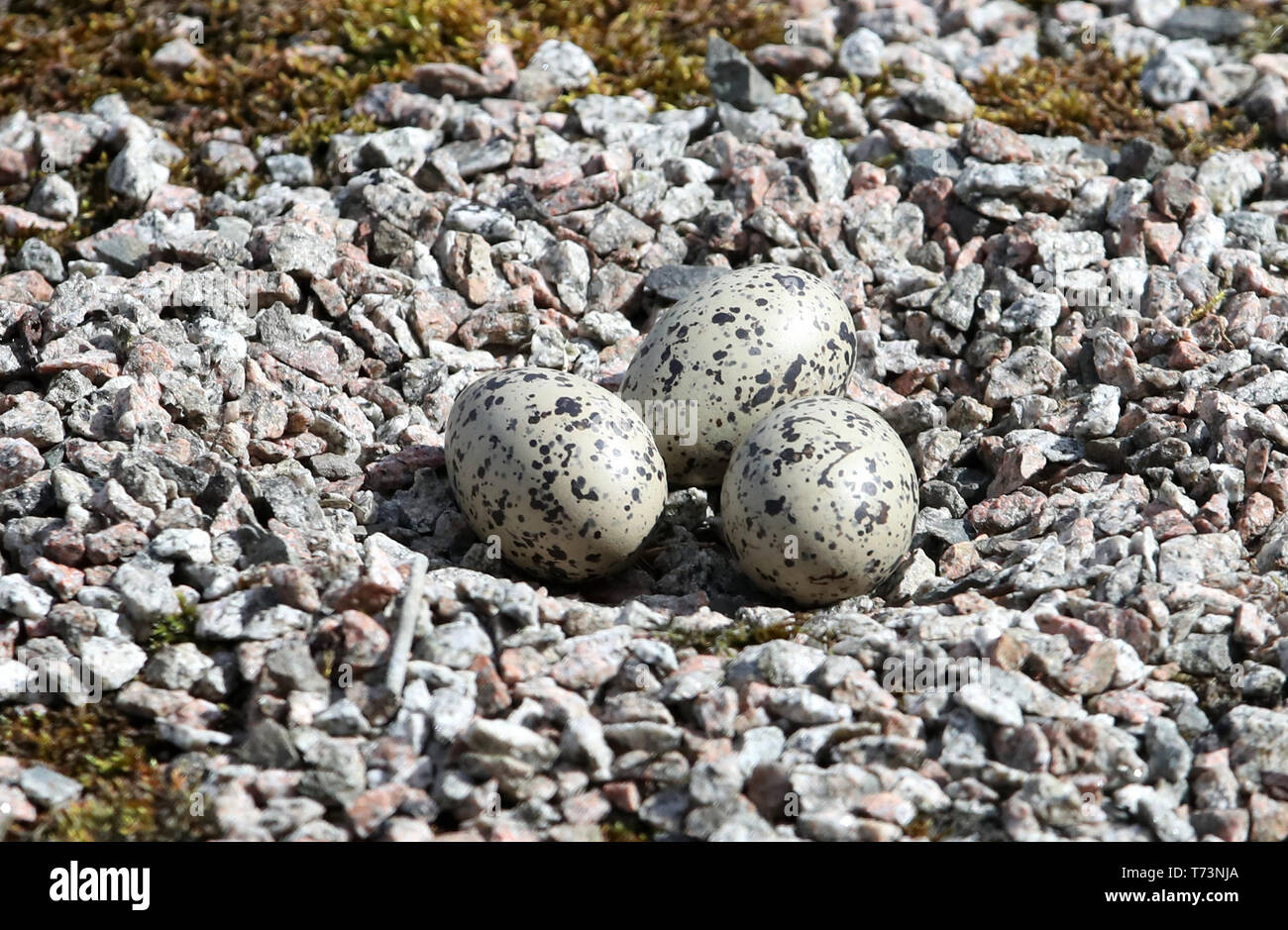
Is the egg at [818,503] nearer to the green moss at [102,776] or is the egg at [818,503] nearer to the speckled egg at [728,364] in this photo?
the speckled egg at [728,364]

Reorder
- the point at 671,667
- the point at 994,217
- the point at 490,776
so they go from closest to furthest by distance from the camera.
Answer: the point at 490,776
the point at 671,667
the point at 994,217

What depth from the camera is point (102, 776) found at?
163 inches

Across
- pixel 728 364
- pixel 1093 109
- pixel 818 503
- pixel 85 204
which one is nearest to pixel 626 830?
pixel 818 503

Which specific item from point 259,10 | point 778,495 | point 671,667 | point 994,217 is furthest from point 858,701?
point 259,10

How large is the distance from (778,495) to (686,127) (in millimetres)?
3017

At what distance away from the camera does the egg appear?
491cm

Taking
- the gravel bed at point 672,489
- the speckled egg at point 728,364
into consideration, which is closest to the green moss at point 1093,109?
the gravel bed at point 672,489

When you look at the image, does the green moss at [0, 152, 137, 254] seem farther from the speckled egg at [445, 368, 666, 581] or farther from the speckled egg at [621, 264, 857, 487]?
the speckled egg at [621, 264, 857, 487]

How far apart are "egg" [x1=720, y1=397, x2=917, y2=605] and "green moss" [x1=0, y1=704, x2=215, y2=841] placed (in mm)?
2043

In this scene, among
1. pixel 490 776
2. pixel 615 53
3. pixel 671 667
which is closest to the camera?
pixel 490 776

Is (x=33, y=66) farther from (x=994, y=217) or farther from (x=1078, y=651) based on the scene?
(x=1078, y=651)

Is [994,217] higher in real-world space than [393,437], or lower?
higher

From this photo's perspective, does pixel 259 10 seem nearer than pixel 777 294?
No

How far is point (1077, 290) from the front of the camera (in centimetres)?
643
